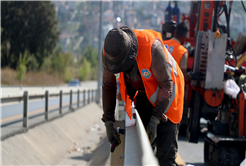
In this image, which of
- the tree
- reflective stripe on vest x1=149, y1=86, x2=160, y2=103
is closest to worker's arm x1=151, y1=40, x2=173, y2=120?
reflective stripe on vest x1=149, y1=86, x2=160, y2=103

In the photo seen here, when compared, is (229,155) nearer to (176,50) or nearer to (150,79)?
(176,50)

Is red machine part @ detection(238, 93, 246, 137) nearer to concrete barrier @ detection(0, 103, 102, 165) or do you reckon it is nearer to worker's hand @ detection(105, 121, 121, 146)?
worker's hand @ detection(105, 121, 121, 146)

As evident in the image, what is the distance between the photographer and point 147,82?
3.60 meters

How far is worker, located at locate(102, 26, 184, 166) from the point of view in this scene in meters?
3.35

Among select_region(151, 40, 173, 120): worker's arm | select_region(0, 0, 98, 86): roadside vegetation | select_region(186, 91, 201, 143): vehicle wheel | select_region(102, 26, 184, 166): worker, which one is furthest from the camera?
select_region(0, 0, 98, 86): roadside vegetation

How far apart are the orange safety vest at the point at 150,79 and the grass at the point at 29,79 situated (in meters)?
44.9

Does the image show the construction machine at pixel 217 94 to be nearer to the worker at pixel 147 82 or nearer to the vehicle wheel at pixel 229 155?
the vehicle wheel at pixel 229 155

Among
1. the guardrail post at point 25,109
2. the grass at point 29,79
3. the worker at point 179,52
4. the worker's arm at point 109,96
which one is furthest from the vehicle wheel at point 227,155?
the grass at point 29,79

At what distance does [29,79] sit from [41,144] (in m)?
49.9

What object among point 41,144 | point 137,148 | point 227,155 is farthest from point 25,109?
point 137,148

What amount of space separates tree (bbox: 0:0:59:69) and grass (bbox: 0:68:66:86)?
2.18 metres

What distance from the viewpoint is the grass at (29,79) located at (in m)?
48.6

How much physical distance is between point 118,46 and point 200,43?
9.84 feet

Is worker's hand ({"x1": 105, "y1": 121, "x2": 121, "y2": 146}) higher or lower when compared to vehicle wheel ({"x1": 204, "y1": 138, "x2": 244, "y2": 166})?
higher
